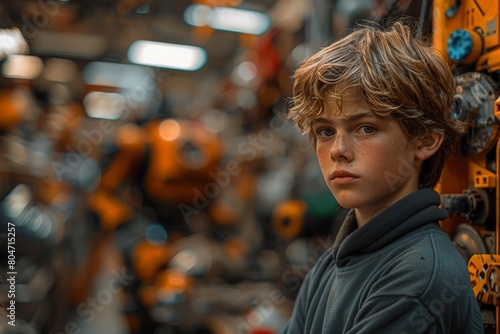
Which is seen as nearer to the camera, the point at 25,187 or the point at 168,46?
the point at 25,187

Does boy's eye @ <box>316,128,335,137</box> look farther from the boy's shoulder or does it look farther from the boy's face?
the boy's shoulder

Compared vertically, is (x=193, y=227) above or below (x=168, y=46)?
below

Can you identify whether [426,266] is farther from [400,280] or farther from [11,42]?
[11,42]

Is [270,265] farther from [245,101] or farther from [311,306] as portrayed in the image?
[311,306]

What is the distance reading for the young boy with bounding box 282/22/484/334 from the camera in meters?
0.78

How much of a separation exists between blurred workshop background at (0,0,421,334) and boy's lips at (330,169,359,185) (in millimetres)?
1027

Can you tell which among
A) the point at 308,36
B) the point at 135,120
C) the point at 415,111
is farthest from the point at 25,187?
the point at 415,111

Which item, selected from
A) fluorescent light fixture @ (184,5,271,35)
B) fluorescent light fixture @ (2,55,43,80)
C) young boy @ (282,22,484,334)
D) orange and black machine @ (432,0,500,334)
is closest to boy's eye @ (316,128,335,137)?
young boy @ (282,22,484,334)

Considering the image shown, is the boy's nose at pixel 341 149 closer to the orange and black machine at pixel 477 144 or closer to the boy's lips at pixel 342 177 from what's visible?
the boy's lips at pixel 342 177

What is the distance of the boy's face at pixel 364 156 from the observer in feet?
2.75

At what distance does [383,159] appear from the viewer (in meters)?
0.84

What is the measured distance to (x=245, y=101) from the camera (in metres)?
2.77

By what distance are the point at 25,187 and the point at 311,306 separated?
143 centimetres

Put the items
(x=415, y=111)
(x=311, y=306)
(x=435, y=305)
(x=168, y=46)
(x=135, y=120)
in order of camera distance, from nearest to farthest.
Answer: (x=435, y=305)
(x=415, y=111)
(x=311, y=306)
(x=135, y=120)
(x=168, y=46)
